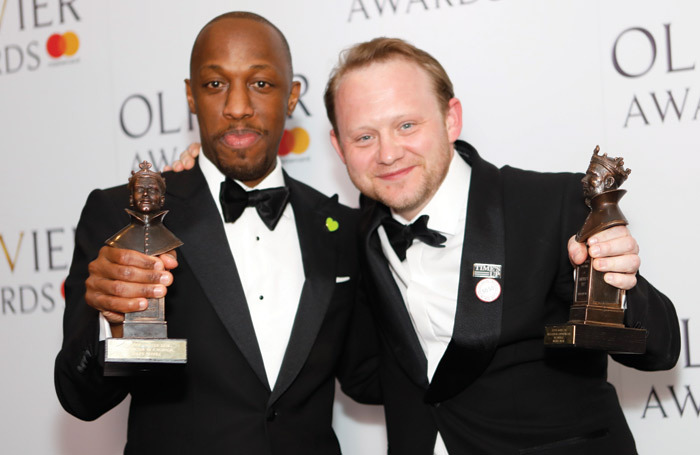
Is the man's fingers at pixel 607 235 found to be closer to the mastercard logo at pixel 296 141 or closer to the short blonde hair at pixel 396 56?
the short blonde hair at pixel 396 56

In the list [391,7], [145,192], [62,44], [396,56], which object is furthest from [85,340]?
[62,44]

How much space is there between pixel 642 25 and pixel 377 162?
1.26 metres

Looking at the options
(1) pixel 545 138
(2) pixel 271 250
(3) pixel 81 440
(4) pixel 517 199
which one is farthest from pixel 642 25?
(3) pixel 81 440

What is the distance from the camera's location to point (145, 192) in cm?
190

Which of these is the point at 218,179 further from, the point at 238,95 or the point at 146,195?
the point at 146,195

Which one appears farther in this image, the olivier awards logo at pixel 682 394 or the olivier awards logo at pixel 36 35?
the olivier awards logo at pixel 36 35

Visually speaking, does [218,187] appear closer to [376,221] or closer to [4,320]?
[376,221]

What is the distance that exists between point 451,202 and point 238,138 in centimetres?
70

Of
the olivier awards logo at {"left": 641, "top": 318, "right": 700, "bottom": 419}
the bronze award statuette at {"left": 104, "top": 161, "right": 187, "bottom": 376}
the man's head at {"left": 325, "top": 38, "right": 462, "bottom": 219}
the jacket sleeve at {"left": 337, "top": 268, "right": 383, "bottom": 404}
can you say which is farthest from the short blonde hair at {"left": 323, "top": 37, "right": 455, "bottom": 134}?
the olivier awards logo at {"left": 641, "top": 318, "right": 700, "bottom": 419}

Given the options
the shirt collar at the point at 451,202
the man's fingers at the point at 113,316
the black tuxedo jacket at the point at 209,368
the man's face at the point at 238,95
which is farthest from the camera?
the man's face at the point at 238,95

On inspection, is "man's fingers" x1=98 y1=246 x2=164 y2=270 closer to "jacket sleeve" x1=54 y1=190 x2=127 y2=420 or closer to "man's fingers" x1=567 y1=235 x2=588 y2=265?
"jacket sleeve" x1=54 y1=190 x2=127 y2=420

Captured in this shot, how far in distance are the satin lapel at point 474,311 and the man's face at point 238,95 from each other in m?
0.70

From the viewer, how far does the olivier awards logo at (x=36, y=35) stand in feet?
11.6

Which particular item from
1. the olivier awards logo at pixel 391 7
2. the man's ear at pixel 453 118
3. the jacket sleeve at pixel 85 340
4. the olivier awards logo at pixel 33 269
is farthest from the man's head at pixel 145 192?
the olivier awards logo at pixel 33 269
